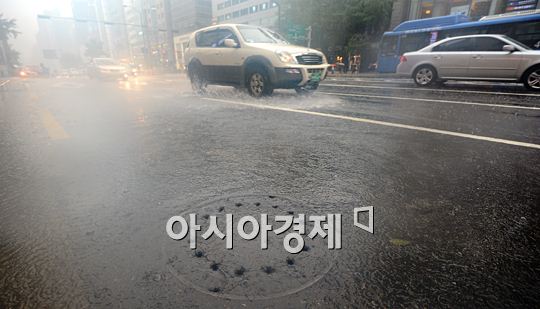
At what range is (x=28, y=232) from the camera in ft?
5.82

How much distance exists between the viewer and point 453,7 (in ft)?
77.2

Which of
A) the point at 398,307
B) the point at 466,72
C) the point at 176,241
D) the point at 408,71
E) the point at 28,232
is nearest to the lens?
the point at 398,307

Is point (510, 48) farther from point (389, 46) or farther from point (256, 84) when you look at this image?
point (389, 46)

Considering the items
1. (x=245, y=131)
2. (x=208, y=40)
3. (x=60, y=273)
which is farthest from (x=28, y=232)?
(x=208, y=40)

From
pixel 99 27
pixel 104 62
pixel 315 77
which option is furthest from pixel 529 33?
pixel 99 27

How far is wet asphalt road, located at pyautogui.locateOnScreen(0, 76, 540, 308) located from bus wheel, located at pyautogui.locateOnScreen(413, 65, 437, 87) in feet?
21.1

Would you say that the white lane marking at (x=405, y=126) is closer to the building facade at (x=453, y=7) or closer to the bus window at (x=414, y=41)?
the bus window at (x=414, y=41)

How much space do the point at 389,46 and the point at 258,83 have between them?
15.0m

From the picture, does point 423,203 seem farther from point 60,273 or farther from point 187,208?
point 60,273

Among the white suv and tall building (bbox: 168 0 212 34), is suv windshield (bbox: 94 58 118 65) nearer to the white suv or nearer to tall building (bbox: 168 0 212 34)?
the white suv

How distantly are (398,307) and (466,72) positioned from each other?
35.1 ft

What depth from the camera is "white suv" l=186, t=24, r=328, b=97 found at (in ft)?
22.7

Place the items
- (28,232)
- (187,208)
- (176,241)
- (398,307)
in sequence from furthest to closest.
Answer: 1. (187,208)
2. (28,232)
3. (176,241)
4. (398,307)

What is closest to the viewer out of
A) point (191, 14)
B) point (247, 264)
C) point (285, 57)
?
point (247, 264)
